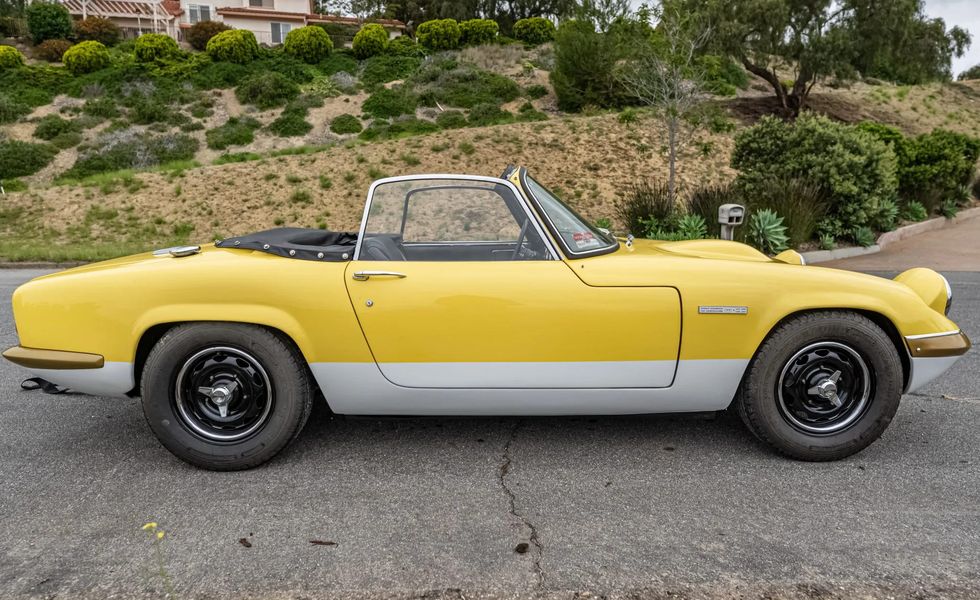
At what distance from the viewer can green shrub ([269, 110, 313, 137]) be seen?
28.0 m

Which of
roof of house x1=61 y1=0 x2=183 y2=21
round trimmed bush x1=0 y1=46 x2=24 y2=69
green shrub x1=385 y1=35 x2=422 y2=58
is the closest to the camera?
round trimmed bush x1=0 y1=46 x2=24 y2=69

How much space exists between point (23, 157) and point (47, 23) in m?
17.7

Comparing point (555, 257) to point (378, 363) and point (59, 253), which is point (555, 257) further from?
point (59, 253)

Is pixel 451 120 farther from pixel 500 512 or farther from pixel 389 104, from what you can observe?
pixel 500 512

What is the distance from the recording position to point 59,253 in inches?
513

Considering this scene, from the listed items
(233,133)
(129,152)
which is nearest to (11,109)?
(129,152)

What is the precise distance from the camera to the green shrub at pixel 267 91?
31062 mm

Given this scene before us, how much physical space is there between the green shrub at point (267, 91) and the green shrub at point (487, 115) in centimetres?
857

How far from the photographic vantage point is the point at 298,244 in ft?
12.6

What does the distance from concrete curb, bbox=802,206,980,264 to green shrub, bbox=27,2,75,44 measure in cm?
4157

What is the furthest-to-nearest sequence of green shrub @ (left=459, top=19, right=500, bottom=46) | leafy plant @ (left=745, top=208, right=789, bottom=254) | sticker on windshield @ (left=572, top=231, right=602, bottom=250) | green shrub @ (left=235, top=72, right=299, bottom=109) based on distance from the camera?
green shrub @ (left=459, top=19, right=500, bottom=46) < green shrub @ (left=235, top=72, right=299, bottom=109) < leafy plant @ (left=745, top=208, right=789, bottom=254) < sticker on windshield @ (left=572, top=231, right=602, bottom=250)

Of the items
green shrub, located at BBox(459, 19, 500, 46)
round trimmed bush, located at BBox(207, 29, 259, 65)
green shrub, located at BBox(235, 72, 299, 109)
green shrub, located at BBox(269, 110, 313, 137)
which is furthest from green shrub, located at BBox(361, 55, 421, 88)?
round trimmed bush, located at BBox(207, 29, 259, 65)

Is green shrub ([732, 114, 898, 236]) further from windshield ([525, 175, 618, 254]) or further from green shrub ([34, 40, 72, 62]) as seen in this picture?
green shrub ([34, 40, 72, 62])

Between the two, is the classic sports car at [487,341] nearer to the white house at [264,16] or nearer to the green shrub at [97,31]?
the green shrub at [97,31]
